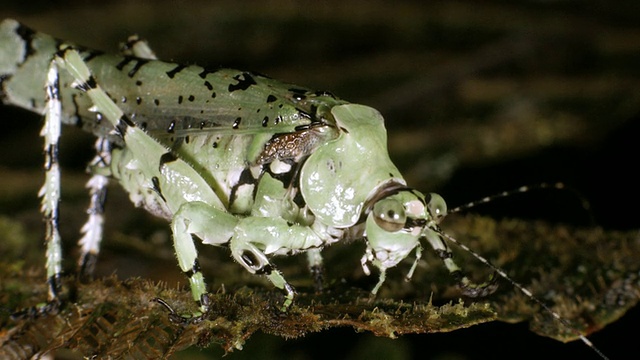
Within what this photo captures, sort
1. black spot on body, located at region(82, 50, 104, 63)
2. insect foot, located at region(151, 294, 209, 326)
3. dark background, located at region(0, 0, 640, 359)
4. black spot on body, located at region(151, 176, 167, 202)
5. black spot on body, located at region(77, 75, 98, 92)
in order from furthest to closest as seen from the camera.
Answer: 1. dark background, located at region(0, 0, 640, 359)
2. black spot on body, located at region(82, 50, 104, 63)
3. black spot on body, located at region(77, 75, 98, 92)
4. black spot on body, located at region(151, 176, 167, 202)
5. insect foot, located at region(151, 294, 209, 326)

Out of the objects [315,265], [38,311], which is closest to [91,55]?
[38,311]

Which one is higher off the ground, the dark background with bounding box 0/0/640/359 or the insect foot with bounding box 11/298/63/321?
the insect foot with bounding box 11/298/63/321

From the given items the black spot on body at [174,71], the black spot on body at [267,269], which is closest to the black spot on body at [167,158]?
the black spot on body at [174,71]

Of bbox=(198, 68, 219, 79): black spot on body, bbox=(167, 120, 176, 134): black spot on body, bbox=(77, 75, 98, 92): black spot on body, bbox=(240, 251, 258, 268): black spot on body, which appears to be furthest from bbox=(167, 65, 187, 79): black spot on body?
bbox=(240, 251, 258, 268): black spot on body

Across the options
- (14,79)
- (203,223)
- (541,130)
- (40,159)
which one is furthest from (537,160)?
(40,159)

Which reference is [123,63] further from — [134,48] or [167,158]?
[167,158]

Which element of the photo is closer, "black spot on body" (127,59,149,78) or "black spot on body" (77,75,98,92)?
"black spot on body" (77,75,98,92)

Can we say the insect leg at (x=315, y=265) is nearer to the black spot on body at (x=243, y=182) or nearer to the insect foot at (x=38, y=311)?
the black spot on body at (x=243, y=182)

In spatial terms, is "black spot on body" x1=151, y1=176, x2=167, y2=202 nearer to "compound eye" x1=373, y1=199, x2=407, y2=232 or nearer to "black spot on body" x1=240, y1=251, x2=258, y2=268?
"black spot on body" x1=240, y1=251, x2=258, y2=268
